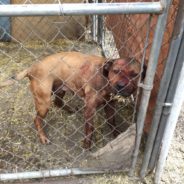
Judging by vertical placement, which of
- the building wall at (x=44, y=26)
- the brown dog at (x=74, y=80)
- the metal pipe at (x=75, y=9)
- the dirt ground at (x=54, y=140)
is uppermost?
the metal pipe at (x=75, y=9)

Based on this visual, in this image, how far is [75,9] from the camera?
198 centimetres

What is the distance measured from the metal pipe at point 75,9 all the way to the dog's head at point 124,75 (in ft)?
2.97

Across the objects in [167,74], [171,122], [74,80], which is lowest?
[74,80]

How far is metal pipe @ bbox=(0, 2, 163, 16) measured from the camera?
194 centimetres

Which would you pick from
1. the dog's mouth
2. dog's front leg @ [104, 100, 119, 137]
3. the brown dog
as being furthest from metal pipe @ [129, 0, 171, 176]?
dog's front leg @ [104, 100, 119, 137]

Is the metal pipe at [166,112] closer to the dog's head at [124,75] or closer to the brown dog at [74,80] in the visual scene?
the dog's head at [124,75]

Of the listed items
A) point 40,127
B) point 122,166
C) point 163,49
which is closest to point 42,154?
point 40,127

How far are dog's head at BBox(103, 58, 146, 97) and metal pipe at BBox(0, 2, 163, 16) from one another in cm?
91

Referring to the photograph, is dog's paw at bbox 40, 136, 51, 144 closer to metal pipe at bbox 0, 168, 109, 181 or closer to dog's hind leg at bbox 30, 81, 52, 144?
dog's hind leg at bbox 30, 81, 52, 144

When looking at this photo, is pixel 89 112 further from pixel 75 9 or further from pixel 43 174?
pixel 75 9

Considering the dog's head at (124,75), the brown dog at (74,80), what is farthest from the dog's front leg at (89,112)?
the dog's head at (124,75)

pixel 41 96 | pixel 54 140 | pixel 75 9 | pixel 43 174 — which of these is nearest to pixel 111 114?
pixel 54 140

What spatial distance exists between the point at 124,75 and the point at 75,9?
1.13 meters

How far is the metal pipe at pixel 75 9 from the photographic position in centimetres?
194
